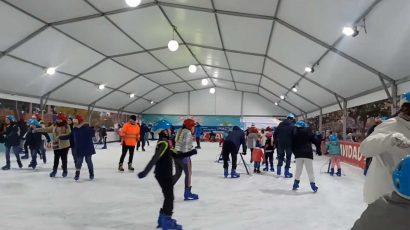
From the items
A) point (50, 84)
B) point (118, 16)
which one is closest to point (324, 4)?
point (118, 16)

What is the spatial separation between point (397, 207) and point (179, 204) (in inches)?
177

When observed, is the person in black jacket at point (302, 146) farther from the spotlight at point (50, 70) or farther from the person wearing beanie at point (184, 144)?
the spotlight at point (50, 70)

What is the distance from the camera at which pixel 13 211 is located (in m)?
4.76

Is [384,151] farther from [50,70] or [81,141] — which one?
[50,70]

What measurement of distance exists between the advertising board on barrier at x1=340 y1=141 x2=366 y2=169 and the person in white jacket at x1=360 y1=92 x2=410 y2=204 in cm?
921

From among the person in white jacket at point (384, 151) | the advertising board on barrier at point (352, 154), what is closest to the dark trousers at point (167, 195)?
the person in white jacket at point (384, 151)

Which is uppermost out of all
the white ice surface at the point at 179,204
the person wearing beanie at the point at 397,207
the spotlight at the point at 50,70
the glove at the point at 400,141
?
the spotlight at the point at 50,70

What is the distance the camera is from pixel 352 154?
41.7 ft

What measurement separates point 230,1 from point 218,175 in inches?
180

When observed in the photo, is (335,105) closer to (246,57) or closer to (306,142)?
(246,57)

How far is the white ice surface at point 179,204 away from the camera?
170 inches

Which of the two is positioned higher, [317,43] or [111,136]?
[317,43]

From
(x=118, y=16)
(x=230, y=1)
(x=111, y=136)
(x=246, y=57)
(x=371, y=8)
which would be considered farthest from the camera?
(x=111, y=136)

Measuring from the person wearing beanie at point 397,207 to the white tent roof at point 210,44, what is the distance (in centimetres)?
586
